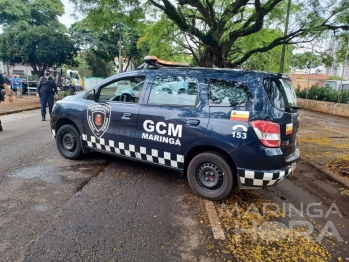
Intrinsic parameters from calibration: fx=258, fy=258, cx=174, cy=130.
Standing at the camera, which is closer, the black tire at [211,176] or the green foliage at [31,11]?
the black tire at [211,176]

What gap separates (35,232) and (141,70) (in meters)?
2.74

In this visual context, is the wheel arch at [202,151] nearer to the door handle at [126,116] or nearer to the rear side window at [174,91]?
the rear side window at [174,91]

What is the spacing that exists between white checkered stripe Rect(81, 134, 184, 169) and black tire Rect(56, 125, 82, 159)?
26cm

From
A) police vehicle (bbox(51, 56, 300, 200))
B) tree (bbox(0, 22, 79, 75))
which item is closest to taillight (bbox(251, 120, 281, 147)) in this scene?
police vehicle (bbox(51, 56, 300, 200))

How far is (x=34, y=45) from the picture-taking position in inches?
781

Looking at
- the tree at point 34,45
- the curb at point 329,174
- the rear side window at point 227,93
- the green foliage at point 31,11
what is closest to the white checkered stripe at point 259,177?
the rear side window at point 227,93

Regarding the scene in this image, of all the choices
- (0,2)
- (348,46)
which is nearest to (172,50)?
(348,46)

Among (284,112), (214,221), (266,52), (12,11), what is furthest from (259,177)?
(12,11)

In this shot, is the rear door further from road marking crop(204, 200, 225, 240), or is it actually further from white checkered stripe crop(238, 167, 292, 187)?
road marking crop(204, 200, 225, 240)

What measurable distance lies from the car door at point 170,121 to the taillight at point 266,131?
0.67 meters

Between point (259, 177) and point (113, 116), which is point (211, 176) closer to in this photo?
point (259, 177)

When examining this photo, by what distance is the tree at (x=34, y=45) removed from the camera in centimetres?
1959

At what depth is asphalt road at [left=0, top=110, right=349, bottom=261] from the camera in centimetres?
252

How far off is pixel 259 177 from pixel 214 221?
80 cm
